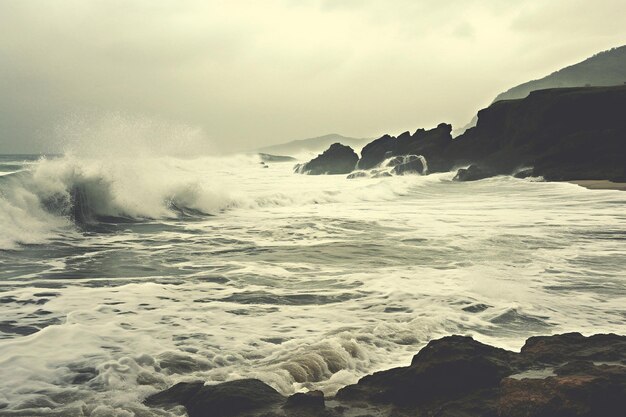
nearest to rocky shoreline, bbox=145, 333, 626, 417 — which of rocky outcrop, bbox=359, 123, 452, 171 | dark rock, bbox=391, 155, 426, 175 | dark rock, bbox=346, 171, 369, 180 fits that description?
dark rock, bbox=391, 155, 426, 175

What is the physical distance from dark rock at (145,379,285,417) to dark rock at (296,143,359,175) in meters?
57.3

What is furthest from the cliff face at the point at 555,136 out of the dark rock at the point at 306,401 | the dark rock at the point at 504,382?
the dark rock at the point at 306,401

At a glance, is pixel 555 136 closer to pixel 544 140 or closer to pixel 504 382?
pixel 544 140

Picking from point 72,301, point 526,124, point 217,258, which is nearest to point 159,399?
point 72,301

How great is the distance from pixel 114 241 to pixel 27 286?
4212 mm

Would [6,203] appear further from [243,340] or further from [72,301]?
[243,340]

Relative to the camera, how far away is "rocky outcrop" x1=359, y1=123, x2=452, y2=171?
159 ft

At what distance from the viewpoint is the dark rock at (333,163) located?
2434 inches

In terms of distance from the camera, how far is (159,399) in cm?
353

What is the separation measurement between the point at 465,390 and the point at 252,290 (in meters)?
3.87

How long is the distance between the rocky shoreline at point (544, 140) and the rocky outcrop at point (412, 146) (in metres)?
0.11

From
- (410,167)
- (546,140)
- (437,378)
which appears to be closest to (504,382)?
(437,378)

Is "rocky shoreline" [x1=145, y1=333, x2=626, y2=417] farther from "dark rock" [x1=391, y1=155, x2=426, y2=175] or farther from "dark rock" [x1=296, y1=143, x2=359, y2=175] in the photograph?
"dark rock" [x1=296, y1=143, x2=359, y2=175]

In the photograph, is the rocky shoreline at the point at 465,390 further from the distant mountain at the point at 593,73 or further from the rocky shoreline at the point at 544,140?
the distant mountain at the point at 593,73
